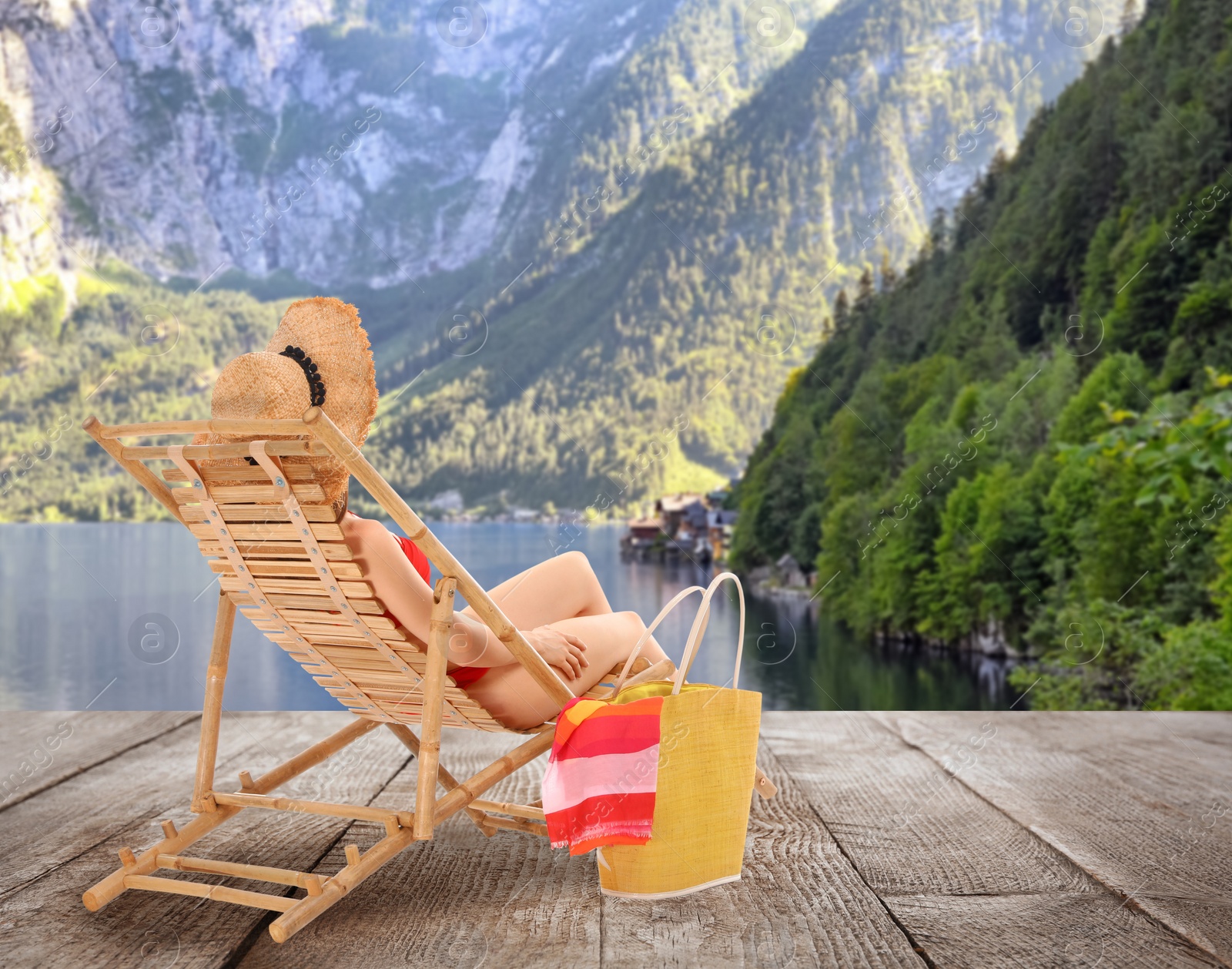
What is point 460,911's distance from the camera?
1.72m

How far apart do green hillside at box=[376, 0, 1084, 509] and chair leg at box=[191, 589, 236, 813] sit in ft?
29.9

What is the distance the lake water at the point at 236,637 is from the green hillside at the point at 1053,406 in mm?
454

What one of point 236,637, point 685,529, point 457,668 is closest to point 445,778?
point 457,668

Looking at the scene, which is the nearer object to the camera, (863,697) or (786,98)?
(863,697)

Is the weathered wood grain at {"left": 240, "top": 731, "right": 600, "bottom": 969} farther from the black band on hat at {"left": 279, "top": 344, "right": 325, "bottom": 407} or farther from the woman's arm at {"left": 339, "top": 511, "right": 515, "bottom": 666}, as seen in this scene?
the black band on hat at {"left": 279, "top": 344, "right": 325, "bottom": 407}

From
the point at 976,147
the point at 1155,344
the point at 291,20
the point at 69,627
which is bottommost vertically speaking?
the point at 69,627

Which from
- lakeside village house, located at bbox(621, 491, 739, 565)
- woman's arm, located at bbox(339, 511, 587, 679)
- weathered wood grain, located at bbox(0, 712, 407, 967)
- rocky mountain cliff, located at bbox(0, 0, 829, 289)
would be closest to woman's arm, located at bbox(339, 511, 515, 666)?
woman's arm, located at bbox(339, 511, 587, 679)

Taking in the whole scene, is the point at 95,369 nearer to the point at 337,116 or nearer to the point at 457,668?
the point at 337,116

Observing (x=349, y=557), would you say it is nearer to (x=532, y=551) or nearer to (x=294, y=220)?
(x=532, y=551)

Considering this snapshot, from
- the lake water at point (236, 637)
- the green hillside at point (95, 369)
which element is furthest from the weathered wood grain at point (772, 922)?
the green hillside at point (95, 369)

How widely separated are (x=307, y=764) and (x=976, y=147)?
1120 cm

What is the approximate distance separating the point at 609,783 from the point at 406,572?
0.47 meters

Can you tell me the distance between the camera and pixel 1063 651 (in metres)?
8.14

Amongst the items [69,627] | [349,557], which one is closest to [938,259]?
[349,557]
